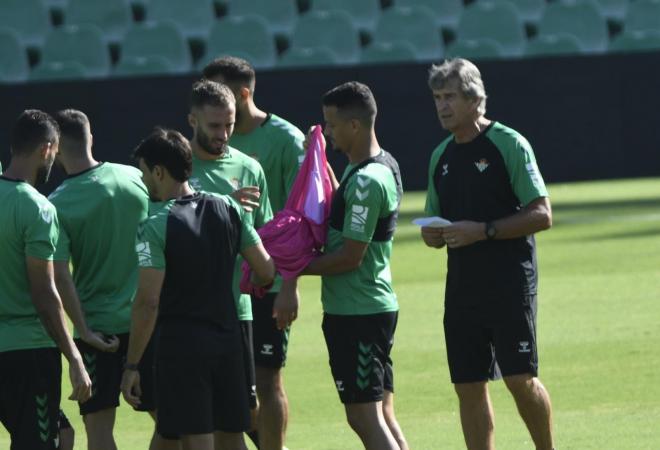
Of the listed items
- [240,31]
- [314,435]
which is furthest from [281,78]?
[314,435]

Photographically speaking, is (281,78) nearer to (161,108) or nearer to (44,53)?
(161,108)

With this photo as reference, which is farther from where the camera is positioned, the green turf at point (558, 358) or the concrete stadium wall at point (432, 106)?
the concrete stadium wall at point (432, 106)

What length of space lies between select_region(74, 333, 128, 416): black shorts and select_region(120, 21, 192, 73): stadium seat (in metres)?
19.1

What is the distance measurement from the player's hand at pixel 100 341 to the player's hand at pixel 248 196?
96cm

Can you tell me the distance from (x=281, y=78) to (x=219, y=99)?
58.0 ft

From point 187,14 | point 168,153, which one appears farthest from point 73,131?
point 187,14

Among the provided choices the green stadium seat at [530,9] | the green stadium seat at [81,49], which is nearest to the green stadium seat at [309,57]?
the green stadium seat at [81,49]

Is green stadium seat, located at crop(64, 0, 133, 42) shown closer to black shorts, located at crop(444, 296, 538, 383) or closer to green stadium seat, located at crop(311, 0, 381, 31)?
green stadium seat, located at crop(311, 0, 381, 31)

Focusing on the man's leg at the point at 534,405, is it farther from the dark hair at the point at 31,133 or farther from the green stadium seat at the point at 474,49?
the green stadium seat at the point at 474,49

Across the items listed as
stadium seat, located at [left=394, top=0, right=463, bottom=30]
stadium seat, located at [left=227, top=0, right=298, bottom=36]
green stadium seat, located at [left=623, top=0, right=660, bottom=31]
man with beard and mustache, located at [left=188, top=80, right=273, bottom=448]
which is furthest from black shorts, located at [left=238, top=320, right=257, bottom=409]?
green stadium seat, located at [left=623, top=0, right=660, bottom=31]

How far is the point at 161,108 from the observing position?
81.3 ft

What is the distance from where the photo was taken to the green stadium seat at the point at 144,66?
2562 centimetres

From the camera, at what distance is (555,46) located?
2603 cm

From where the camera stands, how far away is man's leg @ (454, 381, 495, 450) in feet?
24.3
